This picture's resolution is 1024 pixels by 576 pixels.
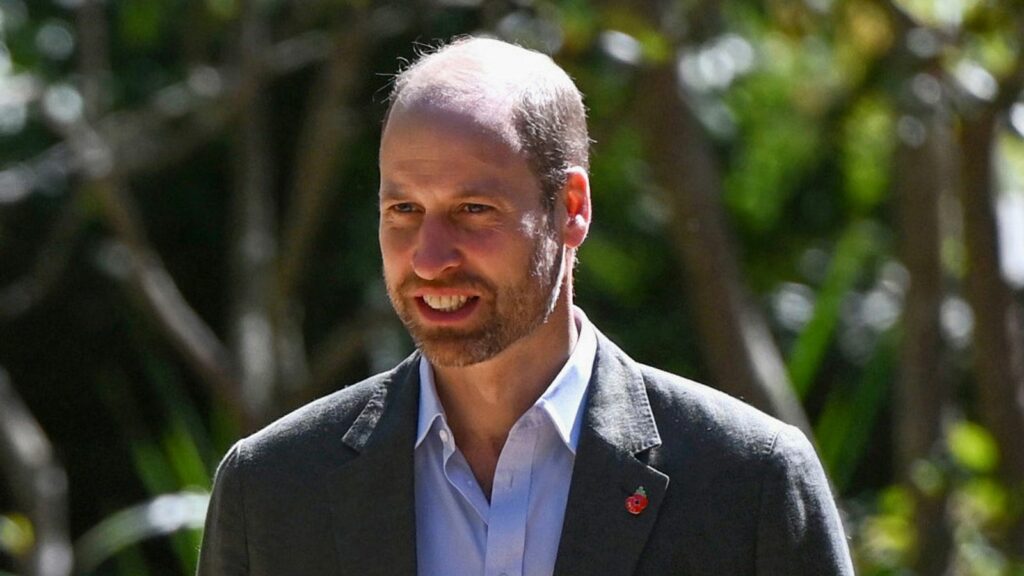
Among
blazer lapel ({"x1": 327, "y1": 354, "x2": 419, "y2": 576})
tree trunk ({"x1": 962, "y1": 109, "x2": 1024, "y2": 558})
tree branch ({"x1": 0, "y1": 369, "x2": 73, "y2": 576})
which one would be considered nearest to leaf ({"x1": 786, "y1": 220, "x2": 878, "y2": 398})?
tree trunk ({"x1": 962, "y1": 109, "x2": 1024, "y2": 558})

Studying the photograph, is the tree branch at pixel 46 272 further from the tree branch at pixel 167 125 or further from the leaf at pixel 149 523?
the leaf at pixel 149 523

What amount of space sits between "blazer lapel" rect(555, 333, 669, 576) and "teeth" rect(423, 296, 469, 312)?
0.23 m

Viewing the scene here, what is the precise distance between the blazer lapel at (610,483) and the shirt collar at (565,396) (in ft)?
0.05

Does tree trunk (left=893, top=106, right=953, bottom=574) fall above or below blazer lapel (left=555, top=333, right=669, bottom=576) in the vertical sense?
below

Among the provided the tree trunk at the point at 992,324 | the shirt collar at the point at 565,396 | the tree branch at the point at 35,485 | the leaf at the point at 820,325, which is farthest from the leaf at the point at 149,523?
the shirt collar at the point at 565,396

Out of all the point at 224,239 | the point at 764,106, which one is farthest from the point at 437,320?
the point at 224,239

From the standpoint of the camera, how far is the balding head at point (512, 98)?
6.95 feet

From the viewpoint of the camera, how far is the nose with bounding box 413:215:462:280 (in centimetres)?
207

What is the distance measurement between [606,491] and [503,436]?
167 millimetres

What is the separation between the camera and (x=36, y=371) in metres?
7.87

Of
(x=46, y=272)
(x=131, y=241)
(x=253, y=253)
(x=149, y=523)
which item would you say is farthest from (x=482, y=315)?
(x=46, y=272)

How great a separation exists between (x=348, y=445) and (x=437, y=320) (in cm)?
24

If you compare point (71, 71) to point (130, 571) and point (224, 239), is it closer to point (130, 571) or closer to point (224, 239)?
point (224, 239)

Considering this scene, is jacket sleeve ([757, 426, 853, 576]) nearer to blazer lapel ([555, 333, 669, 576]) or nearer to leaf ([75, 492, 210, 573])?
blazer lapel ([555, 333, 669, 576])
